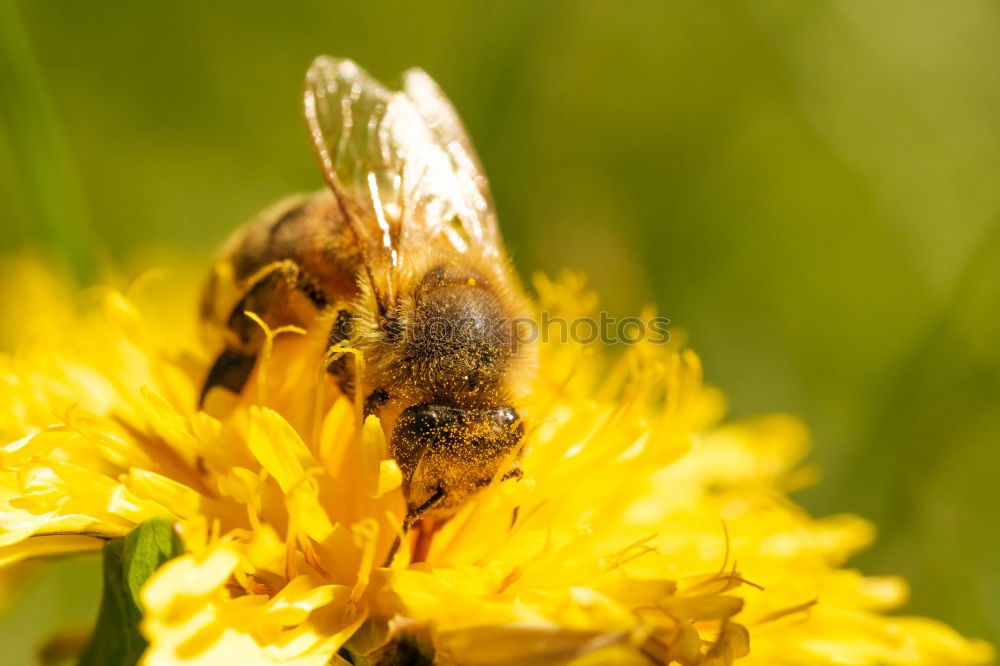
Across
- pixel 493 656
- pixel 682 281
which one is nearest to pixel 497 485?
pixel 493 656

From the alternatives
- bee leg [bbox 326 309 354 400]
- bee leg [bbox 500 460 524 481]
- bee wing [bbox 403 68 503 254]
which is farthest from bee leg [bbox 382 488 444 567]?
bee wing [bbox 403 68 503 254]

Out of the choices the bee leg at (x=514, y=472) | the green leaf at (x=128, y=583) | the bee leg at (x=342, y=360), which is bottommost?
the green leaf at (x=128, y=583)

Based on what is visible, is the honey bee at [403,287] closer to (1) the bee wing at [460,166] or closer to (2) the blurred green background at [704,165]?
(1) the bee wing at [460,166]

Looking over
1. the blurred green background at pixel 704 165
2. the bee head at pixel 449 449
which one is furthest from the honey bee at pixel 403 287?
the blurred green background at pixel 704 165

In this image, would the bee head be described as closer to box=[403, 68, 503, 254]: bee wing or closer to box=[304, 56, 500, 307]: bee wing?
box=[304, 56, 500, 307]: bee wing

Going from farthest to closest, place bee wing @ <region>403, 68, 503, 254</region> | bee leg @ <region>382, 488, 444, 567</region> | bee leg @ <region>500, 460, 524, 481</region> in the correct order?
bee wing @ <region>403, 68, 503, 254</region>
bee leg @ <region>500, 460, 524, 481</region>
bee leg @ <region>382, 488, 444, 567</region>

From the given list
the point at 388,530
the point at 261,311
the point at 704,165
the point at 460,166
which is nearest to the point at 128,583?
the point at 388,530

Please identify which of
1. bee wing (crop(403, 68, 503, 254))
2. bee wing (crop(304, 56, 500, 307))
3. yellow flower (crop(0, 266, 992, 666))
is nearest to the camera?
yellow flower (crop(0, 266, 992, 666))

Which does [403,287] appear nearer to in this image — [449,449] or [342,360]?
[342,360]
